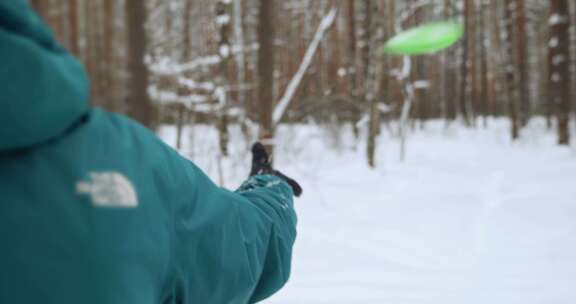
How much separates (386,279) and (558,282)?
3.36 feet

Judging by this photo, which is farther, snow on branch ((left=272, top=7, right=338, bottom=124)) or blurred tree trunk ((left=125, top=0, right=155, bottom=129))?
blurred tree trunk ((left=125, top=0, right=155, bottom=129))

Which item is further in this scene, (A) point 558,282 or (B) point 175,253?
(A) point 558,282

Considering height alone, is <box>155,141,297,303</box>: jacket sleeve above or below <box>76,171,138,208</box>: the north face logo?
below

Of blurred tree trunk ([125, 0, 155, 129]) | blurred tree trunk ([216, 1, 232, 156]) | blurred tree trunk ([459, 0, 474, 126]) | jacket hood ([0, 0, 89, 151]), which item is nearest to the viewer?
jacket hood ([0, 0, 89, 151])

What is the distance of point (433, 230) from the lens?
4.72 meters

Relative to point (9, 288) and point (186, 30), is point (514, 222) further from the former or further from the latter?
point (186, 30)

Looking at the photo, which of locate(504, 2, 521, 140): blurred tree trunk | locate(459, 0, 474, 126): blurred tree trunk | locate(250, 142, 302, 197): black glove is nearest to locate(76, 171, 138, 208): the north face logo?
locate(250, 142, 302, 197): black glove

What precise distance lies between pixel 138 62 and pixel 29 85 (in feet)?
19.2

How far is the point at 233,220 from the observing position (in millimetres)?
1147

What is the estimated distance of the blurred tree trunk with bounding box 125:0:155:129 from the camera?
6215mm

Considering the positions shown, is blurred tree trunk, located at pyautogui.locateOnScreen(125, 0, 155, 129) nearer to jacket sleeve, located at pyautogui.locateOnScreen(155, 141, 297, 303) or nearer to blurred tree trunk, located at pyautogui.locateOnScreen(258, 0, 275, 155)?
blurred tree trunk, located at pyautogui.locateOnScreen(258, 0, 275, 155)

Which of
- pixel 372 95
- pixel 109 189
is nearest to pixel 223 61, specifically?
pixel 372 95

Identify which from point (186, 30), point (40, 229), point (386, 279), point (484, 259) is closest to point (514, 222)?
point (484, 259)

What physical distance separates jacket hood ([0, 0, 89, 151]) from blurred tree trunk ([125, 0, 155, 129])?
5684 millimetres
